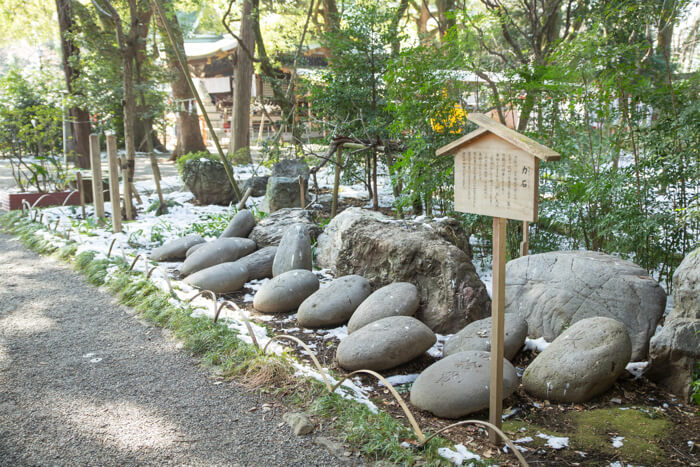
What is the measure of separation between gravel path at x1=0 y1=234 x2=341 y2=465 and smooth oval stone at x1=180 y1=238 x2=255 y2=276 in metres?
1.02

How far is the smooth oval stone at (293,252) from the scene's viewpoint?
5.11 meters

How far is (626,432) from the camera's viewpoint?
8.93 feet

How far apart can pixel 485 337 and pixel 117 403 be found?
7.65 ft

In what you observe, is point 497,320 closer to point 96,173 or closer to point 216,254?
point 216,254

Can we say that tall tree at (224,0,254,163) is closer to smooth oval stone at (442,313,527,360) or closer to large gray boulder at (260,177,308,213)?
large gray boulder at (260,177,308,213)

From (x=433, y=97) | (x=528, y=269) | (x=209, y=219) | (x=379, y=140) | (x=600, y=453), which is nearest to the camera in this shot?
(x=600, y=453)

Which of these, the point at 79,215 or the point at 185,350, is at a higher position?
the point at 79,215

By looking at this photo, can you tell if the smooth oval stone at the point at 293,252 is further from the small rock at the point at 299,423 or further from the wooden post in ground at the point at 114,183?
the wooden post in ground at the point at 114,183

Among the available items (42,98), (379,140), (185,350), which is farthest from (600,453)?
(42,98)

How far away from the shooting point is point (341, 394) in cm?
300

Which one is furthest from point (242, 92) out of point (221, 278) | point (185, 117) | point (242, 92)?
point (221, 278)

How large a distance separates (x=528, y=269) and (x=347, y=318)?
148 centimetres

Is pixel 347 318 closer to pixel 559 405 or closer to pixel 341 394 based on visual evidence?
pixel 341 394

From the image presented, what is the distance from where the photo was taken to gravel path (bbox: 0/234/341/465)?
2.54m
